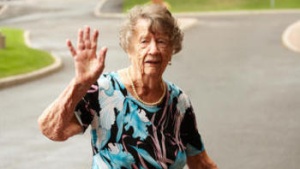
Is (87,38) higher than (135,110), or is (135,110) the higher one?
(87,38)

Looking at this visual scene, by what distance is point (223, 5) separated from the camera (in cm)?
3797

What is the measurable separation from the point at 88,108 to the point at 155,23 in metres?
0.43

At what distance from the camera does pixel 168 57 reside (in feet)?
10.6

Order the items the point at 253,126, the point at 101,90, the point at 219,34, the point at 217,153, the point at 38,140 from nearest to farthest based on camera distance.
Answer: the point at 101,90, the point at 217,153, the point at 38,140, the point at 253,126, the point at 219,34

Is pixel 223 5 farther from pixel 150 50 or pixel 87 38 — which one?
pixel 87 38

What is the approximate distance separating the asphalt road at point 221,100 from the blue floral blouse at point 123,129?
Result: 5.18 meters

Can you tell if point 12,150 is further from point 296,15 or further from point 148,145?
point 296,15

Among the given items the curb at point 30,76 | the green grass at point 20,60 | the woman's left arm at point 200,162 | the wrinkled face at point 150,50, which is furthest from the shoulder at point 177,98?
the green grass at point 20,60

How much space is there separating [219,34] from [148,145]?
22105mm

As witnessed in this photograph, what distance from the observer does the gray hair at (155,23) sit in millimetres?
3188

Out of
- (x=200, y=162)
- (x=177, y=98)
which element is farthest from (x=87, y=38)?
(x=200, y=162)

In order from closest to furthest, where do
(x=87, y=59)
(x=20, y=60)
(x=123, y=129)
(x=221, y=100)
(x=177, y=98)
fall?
(x=87, y=59) < (x=123, y=129) < (x=177, y=98) < (x=221, y=100) < (x=20, y=60)

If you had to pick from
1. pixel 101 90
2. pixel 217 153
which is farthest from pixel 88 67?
pixel 217 153

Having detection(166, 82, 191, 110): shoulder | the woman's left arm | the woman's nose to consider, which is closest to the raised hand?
the woman's nose
